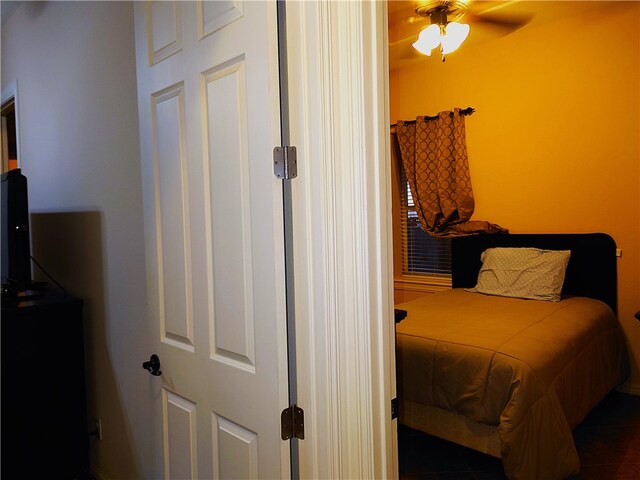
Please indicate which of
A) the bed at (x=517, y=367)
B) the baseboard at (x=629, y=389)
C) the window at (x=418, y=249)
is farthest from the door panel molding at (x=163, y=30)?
the baseboard at (x=629, y=389)

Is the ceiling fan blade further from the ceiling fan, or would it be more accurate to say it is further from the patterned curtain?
the patterned curtain

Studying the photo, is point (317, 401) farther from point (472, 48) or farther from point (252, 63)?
point (472, 48)

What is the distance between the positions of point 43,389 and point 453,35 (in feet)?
9.94

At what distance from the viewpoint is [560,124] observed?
12.1ft

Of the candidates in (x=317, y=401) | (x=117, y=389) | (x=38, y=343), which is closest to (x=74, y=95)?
(x=38, y=343)

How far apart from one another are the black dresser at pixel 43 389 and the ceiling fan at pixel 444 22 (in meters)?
2.64

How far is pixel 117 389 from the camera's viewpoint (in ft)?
6.82

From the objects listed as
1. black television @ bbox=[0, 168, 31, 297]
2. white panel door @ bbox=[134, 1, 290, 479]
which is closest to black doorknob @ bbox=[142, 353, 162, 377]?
white panel door @ bbox=[134, 1, 290, 479]

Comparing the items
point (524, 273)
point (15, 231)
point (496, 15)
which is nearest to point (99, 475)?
point (15, 231)

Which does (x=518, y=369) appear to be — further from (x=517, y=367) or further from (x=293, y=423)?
(x=293, y=423)

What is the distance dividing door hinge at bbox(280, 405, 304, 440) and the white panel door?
25 mm

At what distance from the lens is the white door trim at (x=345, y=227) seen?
1109 millimetres

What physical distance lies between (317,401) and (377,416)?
0.53ft

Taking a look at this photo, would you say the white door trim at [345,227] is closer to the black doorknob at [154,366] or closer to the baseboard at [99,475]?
the black doorknob at [154,366]
